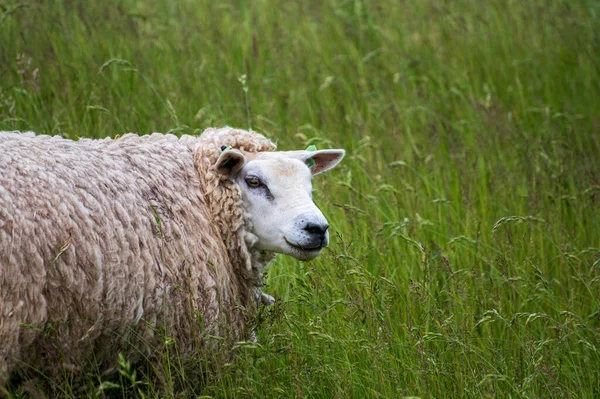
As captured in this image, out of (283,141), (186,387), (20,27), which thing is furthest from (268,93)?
(186,387)

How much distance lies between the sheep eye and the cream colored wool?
0.07m

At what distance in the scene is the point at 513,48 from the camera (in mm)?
7672

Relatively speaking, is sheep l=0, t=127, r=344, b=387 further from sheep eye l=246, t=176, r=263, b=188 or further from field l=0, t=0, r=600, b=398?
field l=0, t=0, r=600, b=398

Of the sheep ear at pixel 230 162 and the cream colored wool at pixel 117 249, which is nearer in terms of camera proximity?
the cream colored wool at pixel 117 249

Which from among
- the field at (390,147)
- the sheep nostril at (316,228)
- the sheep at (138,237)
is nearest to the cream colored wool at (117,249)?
the sheep at (138,237)

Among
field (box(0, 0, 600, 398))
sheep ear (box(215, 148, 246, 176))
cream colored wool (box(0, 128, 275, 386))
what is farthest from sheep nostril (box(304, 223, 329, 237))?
sheep ear (box(215, 148, 246, 176))

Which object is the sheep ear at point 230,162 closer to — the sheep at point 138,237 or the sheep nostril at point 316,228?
the sheep at point 138,237

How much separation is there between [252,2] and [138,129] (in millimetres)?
3398

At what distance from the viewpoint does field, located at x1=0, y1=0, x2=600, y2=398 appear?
3.43 meters

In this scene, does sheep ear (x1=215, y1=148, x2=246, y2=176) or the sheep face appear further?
sheep ear (x1=215, y1=148, x2=246, y2=176)

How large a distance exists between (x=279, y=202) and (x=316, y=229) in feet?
0.79

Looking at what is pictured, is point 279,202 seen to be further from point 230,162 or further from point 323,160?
point 323,160

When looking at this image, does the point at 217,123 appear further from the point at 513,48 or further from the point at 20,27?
the point at 513,48

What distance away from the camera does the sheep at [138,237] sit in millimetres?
2762
